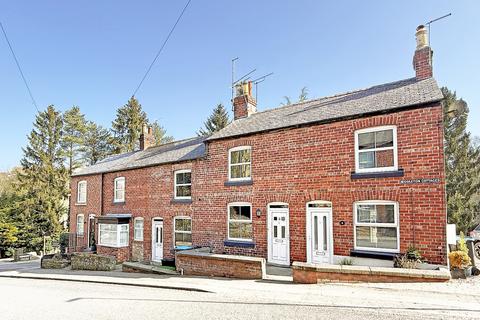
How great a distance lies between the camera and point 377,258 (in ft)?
32.9

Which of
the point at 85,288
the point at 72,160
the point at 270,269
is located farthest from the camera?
the point at 72,160

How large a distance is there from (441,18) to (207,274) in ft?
44.9

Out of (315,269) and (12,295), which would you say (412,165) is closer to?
(315,269)

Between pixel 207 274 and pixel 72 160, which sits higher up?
pixel 72 160

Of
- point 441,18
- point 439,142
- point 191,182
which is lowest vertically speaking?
point 191,182

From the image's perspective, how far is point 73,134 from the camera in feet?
126

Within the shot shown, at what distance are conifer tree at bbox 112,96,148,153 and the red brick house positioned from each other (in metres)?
25.8

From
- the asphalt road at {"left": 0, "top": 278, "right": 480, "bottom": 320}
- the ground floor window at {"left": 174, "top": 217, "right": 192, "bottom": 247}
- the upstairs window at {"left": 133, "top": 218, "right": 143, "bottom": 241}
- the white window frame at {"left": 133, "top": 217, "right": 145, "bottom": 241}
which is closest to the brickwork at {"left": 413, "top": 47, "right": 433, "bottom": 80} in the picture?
the asphalt road at {"left": 0, "top": 278, "right": 480, "bottom": 320}

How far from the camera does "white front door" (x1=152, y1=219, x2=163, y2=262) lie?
17359 mm

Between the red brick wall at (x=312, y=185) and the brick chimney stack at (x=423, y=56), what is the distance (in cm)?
330

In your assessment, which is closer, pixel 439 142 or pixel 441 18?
pixel 439 142

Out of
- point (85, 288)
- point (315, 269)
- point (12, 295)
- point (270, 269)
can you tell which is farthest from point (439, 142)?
point (12, 295)

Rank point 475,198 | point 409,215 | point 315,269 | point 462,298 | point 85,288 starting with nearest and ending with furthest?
point 462,298, point 315,269, point 409,215, point 85,288, point 475,198

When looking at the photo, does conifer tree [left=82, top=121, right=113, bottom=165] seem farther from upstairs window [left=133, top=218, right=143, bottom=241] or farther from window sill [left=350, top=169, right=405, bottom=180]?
window sill [left=350, top=169, right=405, bottom=180]
